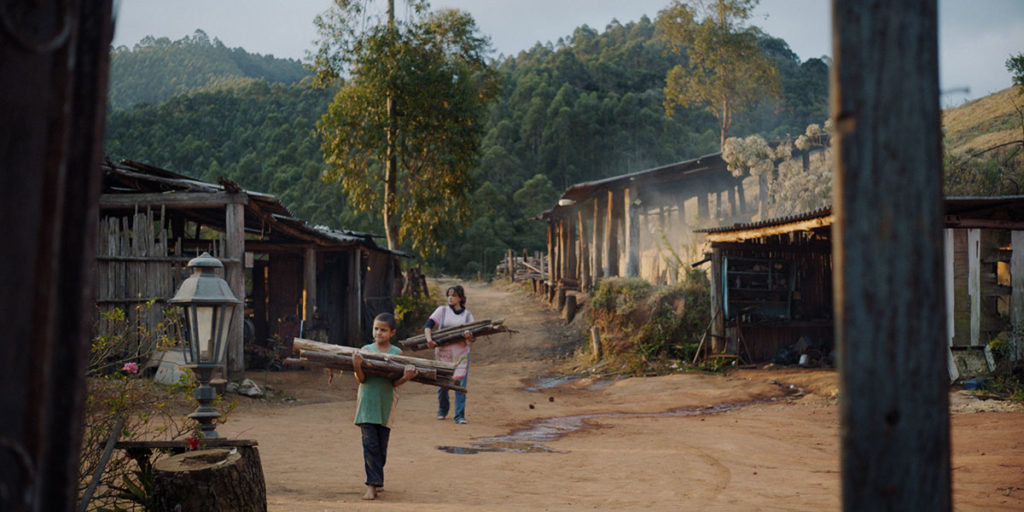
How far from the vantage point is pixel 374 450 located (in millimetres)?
6254

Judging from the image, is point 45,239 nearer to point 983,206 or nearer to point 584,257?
point 983,206

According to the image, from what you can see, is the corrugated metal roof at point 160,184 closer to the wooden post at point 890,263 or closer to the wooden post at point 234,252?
the wooden post at point 234,252

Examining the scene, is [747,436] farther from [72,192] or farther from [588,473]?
[72,192]

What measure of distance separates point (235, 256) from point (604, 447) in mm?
6928

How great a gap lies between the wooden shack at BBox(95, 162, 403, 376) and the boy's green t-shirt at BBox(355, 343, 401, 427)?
7.58 ft

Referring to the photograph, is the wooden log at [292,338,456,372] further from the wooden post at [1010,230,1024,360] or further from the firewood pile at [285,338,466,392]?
the wooden post at [1010,230,1024,360]

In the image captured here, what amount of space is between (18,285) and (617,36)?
306 ft

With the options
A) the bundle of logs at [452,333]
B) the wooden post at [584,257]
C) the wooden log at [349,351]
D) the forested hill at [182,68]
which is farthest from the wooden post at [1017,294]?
the forested hill at [182,68]

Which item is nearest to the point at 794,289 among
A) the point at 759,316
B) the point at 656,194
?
the point at 759,316

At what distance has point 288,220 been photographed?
14781 millimetres

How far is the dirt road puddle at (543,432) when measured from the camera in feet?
28.9

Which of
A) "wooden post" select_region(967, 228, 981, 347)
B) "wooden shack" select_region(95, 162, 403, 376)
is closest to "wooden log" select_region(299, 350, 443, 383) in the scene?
"wooden shack" select_region(95, 162, 403, 376)

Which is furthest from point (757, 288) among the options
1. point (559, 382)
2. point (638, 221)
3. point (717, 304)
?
point (638, 221)

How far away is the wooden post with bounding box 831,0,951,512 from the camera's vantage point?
1.77m
